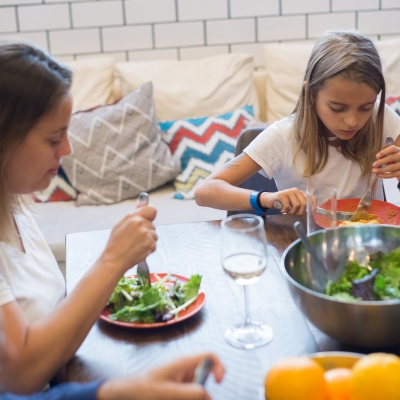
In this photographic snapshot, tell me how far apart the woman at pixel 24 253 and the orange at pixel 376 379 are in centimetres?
47

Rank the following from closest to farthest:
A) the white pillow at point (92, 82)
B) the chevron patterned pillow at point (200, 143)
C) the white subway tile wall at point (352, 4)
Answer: the chevron patterned pillow at point (200, 143) < the white pillow at point (92, 82) < the white subway tile wall at point (352, 4)

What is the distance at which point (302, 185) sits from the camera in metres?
1.89

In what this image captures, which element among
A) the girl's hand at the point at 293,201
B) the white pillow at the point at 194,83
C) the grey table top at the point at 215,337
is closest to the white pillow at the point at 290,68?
the white pillow at the point at 194,83

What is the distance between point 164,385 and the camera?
2.44 ft

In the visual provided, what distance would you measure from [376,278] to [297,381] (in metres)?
0.29

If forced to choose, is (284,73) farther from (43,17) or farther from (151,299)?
(151,299)

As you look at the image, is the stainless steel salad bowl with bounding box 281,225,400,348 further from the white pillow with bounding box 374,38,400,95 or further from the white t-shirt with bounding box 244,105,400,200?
the white pillow with bounding box 374,38,400,95

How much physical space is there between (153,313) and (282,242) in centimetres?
45

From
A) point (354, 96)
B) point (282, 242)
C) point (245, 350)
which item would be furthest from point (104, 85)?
point (245, 350)

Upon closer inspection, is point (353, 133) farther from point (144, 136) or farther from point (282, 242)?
point (144, 136)

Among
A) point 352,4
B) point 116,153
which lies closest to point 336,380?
point 116,153

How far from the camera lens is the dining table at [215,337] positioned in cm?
94

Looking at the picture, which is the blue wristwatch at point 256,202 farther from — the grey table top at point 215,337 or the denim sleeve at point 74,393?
the denim sleeve at point 74,393

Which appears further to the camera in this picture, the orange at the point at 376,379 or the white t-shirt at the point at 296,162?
the white t-shirt at the point at 296,162
